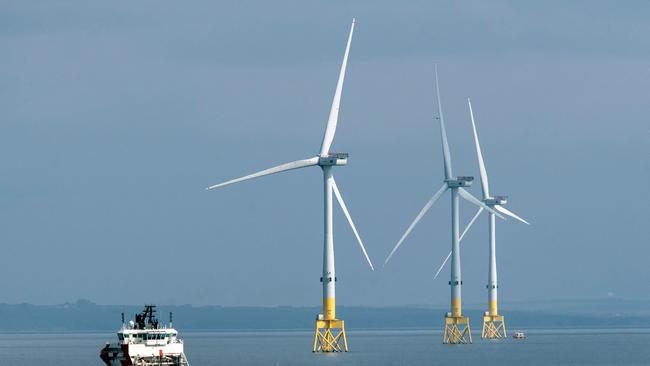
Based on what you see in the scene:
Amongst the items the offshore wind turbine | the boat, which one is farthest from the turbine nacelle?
the boat

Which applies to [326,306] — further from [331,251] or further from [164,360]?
[164,360]

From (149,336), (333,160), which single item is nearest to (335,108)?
(333,160)

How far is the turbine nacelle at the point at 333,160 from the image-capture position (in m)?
192

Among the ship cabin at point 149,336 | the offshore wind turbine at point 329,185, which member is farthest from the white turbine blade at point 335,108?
the ship cabin at point 149,336

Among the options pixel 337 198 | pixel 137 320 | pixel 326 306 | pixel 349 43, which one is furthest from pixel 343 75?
pixel 137 320

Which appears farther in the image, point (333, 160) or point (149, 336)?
point (333, 160)

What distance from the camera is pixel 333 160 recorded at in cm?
19212

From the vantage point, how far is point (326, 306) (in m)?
191

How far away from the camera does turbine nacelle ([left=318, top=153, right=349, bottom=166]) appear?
192 m

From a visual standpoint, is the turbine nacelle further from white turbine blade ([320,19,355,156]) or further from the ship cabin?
the ship cabin

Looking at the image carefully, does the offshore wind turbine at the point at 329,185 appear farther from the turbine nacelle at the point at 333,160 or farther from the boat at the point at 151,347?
the boat at the point at 151,347

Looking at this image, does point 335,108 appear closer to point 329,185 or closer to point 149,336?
point 329,185

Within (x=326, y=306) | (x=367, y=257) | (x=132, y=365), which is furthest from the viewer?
(x=326, y=306)

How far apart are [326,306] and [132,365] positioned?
181 feet
